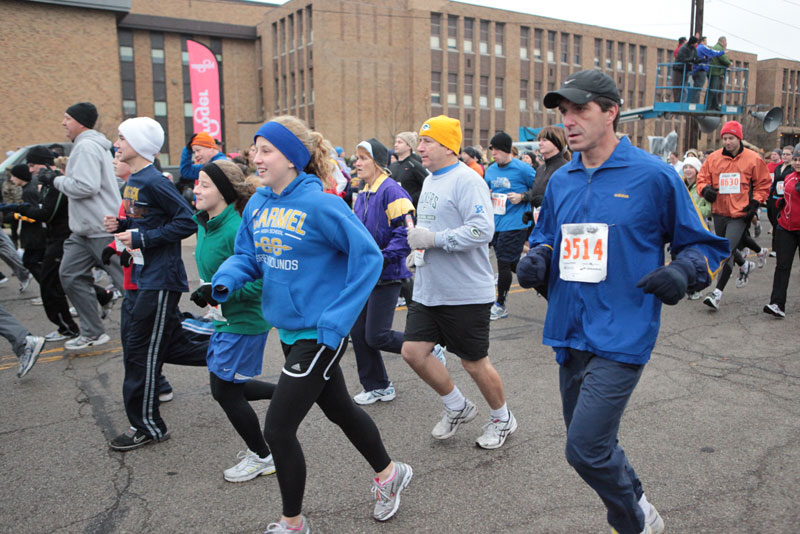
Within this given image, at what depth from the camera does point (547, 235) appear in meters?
2.87

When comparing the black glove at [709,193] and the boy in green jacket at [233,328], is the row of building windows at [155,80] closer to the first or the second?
the black glove at [709,193]

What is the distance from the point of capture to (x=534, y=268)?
2639 millimetres

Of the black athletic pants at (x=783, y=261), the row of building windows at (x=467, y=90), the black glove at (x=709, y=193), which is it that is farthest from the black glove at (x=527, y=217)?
the row of building windows at (x=467, y=90)

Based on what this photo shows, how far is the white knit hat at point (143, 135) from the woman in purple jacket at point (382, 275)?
1467 mm

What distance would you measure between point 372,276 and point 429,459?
1.54m

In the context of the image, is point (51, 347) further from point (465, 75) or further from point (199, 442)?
point (465, 75)

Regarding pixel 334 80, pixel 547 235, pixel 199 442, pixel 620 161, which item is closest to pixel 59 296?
pixel 199 442

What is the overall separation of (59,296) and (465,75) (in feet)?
156

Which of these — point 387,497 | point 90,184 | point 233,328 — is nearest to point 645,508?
point 387,497

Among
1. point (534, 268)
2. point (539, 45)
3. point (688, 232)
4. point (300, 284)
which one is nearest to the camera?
point (688, 232)

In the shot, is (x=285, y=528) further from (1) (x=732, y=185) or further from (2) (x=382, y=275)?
(1) (x=732, y=185)

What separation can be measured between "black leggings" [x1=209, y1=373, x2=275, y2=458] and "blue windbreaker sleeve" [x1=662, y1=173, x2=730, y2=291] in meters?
2.36

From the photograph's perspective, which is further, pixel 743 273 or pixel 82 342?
pixel 743 273

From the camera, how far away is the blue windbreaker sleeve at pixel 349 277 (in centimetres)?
273
